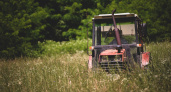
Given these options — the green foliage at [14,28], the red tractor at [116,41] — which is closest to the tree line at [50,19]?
the green foliage at [14,28]

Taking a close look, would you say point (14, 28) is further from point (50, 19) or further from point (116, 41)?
point (50, 19)

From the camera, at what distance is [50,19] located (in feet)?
85.2

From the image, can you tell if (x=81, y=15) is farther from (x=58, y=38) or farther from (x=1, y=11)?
(x=1, y=11)

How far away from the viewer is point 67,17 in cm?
2314

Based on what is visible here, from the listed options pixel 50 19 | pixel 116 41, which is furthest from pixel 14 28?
pixel 50 19

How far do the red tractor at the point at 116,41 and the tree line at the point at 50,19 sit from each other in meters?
2.39

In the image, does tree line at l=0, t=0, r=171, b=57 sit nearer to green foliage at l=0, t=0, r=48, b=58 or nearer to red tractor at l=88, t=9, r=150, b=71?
green foliage at l=0, t=0, r=48, b=58

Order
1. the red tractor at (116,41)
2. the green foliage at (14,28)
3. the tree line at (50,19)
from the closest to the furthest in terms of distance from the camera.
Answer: the red tractor at (116,41) < the green foliage at (14,28) < the tree line at (50,19)

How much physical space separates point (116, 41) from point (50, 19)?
22017 mm

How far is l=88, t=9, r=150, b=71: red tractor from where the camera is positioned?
4.80 m

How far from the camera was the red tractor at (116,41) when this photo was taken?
4.80m

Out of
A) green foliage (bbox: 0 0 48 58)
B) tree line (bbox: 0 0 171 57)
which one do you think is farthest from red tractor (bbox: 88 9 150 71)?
green foliage (bbox: 0 0 48 58)

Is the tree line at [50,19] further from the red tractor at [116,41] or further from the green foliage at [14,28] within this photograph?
the red tractor at [116,41]

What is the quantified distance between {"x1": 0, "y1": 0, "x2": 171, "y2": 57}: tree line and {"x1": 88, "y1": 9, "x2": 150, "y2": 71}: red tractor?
7.83 ft
